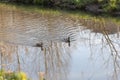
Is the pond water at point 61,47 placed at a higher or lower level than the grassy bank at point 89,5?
lower

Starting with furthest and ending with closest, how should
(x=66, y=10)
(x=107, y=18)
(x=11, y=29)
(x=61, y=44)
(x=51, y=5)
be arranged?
(x=51, y=5)
(x=66, y=10)
(x=107, y=18)
(x=11, y=29)
(x=61, y=44)

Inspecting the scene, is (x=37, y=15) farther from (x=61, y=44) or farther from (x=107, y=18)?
(x=61, y=44)

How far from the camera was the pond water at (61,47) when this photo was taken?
12.2 meters

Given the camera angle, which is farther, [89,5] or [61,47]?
[89,5]

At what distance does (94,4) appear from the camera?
89.4 feet

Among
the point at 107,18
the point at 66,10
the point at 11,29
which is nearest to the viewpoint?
the point at 11,29

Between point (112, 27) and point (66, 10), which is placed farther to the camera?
point (66, 10)

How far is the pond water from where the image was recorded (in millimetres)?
12205

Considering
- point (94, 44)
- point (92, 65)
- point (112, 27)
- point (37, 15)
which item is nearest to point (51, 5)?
point (37, 15)

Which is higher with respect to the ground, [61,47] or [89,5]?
[89,5]

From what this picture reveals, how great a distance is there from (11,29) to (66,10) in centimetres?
971

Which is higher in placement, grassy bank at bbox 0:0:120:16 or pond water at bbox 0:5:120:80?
grassy bank at bbox 0:0:120:16

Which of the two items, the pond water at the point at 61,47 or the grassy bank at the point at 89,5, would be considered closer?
the pond water at the point at 61,47

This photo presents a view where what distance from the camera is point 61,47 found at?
1534 cm
